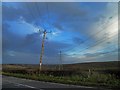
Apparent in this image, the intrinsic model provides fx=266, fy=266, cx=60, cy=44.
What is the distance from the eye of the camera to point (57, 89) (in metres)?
18.1

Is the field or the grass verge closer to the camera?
the grass verge

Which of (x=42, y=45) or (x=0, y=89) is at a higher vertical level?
(x=42, y=45)

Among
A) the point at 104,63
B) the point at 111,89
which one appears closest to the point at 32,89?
the point at 111,89

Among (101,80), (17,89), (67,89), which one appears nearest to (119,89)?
(67,89)

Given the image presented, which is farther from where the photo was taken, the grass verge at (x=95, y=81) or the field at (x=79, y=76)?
the field at (x=79, y=76)

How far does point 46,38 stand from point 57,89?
1461 inches

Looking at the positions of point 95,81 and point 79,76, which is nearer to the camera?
point 95,81

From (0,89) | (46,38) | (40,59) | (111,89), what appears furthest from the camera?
(46,38)

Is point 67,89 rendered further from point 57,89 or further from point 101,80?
point 101,80

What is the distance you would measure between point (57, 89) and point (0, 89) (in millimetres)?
3800

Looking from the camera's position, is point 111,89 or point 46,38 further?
point 46,38

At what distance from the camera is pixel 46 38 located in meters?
54.8

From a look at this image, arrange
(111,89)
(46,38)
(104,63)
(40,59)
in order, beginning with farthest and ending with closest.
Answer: (104,63) < (46,38) < (40,59) < (111,89)

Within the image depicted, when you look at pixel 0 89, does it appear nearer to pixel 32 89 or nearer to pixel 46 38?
pixel 32 89
